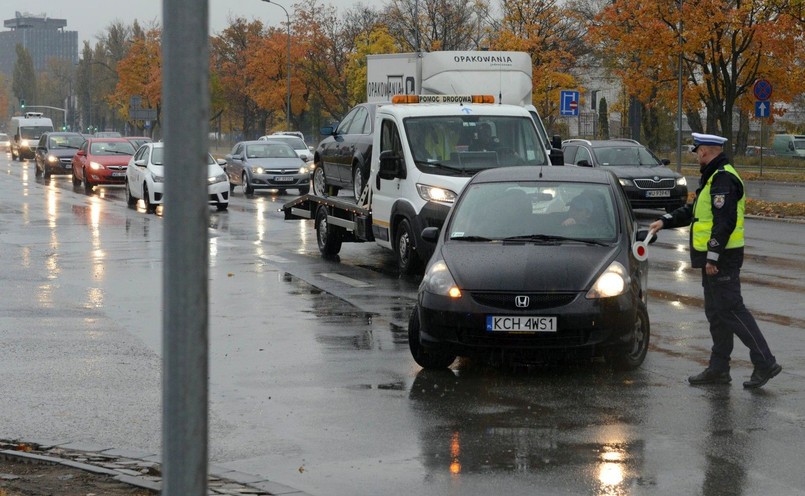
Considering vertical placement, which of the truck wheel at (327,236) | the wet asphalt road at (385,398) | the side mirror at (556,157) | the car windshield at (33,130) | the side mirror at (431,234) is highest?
the car windshield at (33,130)

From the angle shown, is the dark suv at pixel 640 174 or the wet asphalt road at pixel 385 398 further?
the dark suv at pixel 640 174

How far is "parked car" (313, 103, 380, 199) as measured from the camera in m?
18.5

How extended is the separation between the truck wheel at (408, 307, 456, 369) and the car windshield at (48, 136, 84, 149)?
45.9m

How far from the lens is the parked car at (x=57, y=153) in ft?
166

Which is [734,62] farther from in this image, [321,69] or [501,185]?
[321,69]

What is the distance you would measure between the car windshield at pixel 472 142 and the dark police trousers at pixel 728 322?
23.8 feet

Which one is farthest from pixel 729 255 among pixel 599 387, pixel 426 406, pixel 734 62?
pixel 734 62

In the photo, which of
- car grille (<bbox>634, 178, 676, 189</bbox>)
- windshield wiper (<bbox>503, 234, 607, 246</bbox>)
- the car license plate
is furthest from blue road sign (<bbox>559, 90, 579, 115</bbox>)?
the car license plate

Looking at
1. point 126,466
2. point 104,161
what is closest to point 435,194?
point 126,466

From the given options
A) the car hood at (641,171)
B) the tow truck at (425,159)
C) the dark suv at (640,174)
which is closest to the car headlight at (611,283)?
the tow truck at (425,159)

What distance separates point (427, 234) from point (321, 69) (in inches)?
2910

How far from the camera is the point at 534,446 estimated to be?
742 cm

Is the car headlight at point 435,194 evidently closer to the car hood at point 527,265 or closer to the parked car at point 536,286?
the parked car at point 536,286

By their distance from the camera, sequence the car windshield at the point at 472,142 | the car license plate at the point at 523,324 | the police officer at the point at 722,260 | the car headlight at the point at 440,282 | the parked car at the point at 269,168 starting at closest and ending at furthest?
the police officer at the point at 722,260
the car license plate at the point at 523,324
the car headlight at the point at 440,282
the car windshield at the point at 472,142
the parked car at the point at 269,168
